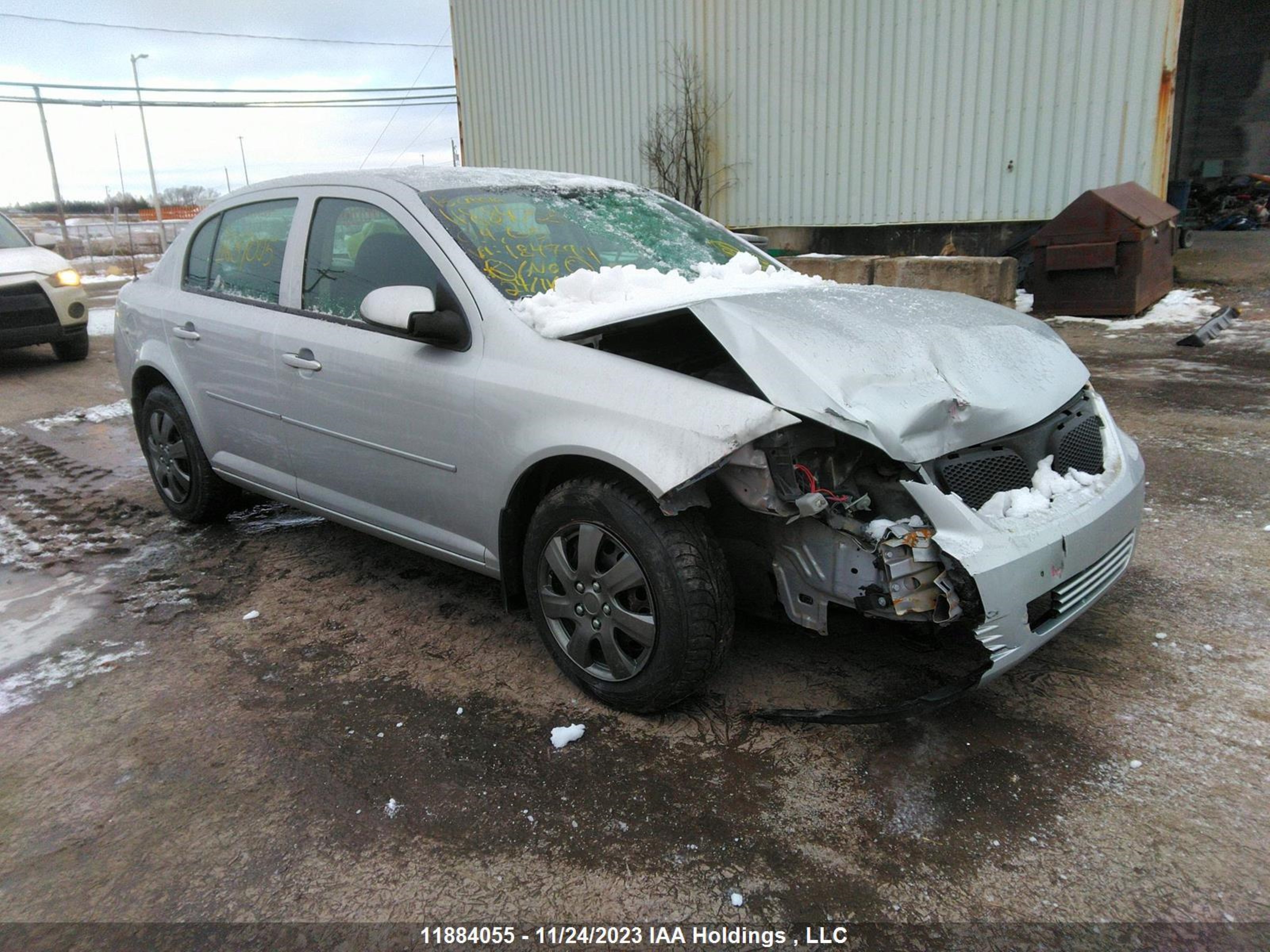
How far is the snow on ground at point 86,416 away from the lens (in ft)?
23.4

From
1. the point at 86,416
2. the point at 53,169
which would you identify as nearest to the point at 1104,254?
the point at 86,416

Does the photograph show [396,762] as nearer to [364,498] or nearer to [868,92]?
[364,498]

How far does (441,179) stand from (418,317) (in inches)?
35.9

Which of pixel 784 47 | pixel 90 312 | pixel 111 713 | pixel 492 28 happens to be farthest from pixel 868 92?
pixel 90 312

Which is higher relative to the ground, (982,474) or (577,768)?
(982,474)

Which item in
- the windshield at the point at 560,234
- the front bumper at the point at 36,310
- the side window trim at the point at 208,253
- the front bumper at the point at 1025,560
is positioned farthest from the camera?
the front bumper at the point at 36,310

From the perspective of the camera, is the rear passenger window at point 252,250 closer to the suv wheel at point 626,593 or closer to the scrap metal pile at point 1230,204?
the suv wheel at point 626,593

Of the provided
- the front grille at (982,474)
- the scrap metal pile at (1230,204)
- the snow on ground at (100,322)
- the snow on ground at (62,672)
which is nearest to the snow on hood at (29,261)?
the snow on ground at (100,322)

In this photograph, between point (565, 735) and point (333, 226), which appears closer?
point (565, 735)

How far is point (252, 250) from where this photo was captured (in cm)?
409

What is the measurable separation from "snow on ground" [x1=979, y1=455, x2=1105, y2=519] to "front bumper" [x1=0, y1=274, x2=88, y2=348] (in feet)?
32.0

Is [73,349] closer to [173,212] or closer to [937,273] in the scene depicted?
[937,273]

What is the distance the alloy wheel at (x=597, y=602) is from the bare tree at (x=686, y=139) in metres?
11.2

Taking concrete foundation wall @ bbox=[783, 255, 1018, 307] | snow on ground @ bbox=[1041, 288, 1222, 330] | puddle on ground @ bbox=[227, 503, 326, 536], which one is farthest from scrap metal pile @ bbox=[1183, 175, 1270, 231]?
puddle on ground @ bbox=[227, 503, 326, 536]
